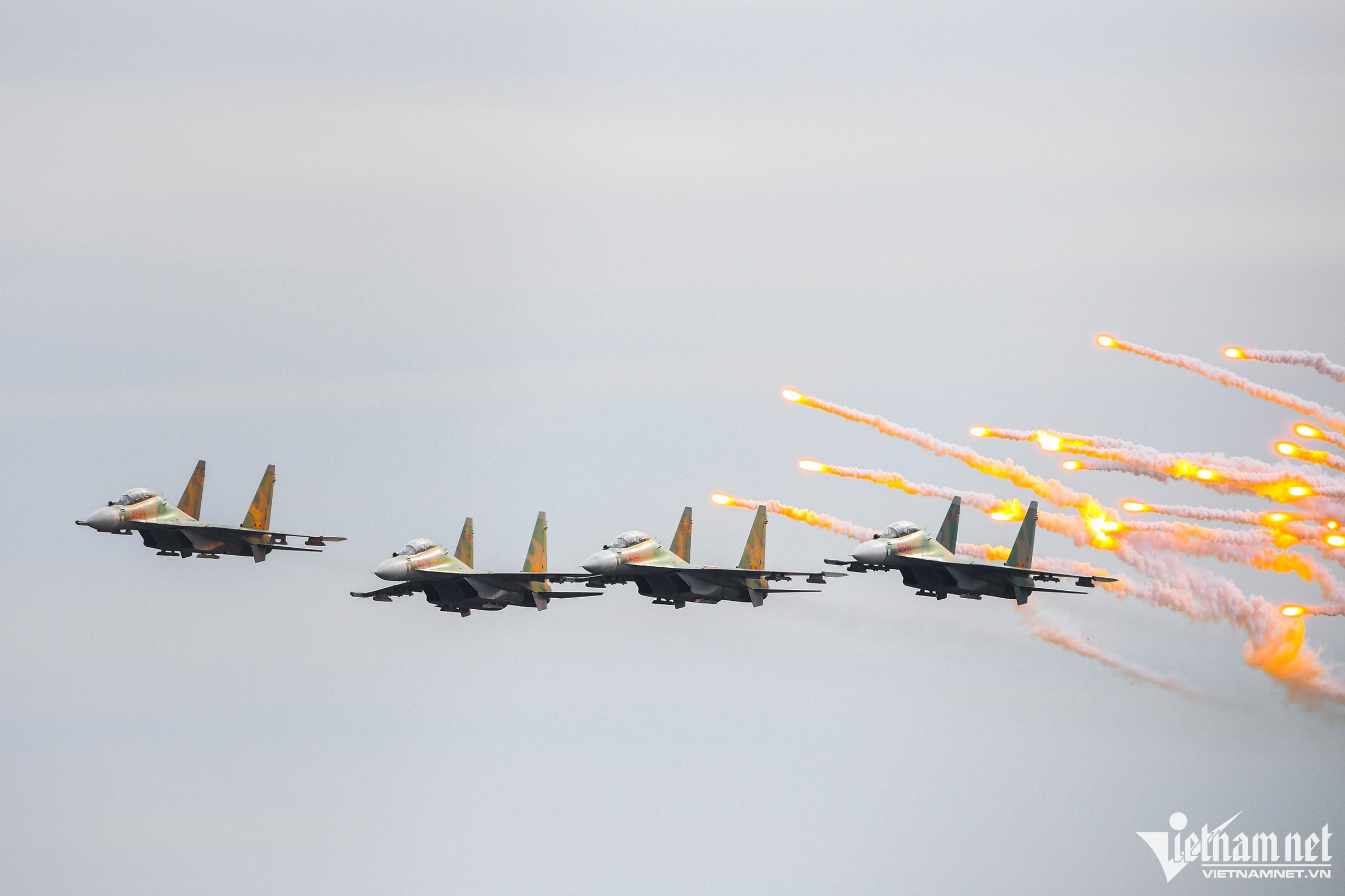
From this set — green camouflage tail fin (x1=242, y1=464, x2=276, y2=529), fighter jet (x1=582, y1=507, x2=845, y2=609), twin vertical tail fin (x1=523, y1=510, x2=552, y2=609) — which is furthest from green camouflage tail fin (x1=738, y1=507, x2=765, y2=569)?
green camouflage tail fin (x1=242, y1=464, x2=276, y2=529)

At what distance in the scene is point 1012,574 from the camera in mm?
106000

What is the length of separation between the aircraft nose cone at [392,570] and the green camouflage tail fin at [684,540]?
14.1m

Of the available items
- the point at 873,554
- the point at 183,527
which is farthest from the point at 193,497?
the point at 873,554

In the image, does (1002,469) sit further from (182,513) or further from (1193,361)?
(182,513)

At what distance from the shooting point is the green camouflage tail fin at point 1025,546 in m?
109

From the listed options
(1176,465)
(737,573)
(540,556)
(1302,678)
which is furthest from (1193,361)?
(540,556)

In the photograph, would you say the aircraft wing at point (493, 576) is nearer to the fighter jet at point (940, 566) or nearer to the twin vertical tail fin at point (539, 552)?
the twin vertical tail fin at point (539, 552)

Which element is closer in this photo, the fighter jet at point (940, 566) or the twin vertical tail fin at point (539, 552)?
the fighter jet at point (940, 566)

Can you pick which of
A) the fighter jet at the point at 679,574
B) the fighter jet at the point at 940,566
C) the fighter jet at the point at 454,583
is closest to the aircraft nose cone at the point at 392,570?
the fighter jet at the point at 454,583

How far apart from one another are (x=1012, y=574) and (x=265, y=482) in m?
41.1

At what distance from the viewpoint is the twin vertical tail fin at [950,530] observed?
11025 centimetres

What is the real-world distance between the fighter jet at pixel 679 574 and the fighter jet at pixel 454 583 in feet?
15.1

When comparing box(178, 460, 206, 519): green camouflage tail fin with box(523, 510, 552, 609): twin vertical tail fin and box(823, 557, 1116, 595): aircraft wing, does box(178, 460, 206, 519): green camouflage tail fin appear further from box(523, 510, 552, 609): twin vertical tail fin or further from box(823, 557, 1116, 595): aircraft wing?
box(823, 557, 1116, 595): aircraft wing

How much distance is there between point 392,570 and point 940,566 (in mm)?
28522
